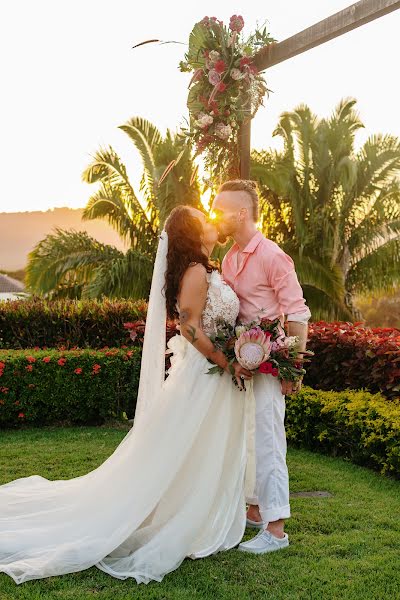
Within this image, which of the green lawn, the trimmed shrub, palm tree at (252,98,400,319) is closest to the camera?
the green lawn

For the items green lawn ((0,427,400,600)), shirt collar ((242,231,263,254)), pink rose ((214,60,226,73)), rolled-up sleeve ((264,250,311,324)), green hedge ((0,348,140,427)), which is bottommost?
green lawn ((0,427,400,600))

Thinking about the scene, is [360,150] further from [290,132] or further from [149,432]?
[149,432]

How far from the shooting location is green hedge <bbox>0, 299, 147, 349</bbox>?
1086 cm

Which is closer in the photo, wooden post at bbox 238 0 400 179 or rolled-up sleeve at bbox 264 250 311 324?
rolled-up sleeve at bbox 264 250 311 324

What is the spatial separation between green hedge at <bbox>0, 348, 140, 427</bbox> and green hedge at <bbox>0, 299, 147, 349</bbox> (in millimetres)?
1438

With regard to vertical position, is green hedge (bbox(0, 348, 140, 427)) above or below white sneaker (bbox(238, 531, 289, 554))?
above

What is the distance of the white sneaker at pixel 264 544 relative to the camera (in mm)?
4543

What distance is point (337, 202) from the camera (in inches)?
813

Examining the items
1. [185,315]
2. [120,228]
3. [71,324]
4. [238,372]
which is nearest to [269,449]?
[238,372]

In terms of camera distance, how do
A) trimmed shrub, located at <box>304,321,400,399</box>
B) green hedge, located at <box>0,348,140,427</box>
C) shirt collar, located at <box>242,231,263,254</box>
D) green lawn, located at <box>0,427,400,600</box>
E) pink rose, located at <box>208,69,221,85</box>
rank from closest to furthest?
green lawn, located at <box>0,427,400,600</box> → shirt collar, located at <box>242,231,263,254</box> → pink rose, located at <box>208,69,221,85</box> → trimmed shrub, located at <box>304,321,400,399</box> → green hedge, located at <box>0,348,140,427</box>

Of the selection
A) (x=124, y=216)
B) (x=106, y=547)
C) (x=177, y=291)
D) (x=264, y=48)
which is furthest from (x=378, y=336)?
(x=124, y=216)

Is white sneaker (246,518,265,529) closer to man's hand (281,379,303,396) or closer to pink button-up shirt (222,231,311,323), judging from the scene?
man's hand (281,379,303,396)

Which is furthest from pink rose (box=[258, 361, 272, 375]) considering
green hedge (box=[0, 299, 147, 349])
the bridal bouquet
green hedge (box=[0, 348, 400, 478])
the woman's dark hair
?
green hedge (box=[0, 299, 147, 349])

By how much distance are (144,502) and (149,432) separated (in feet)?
1.40
